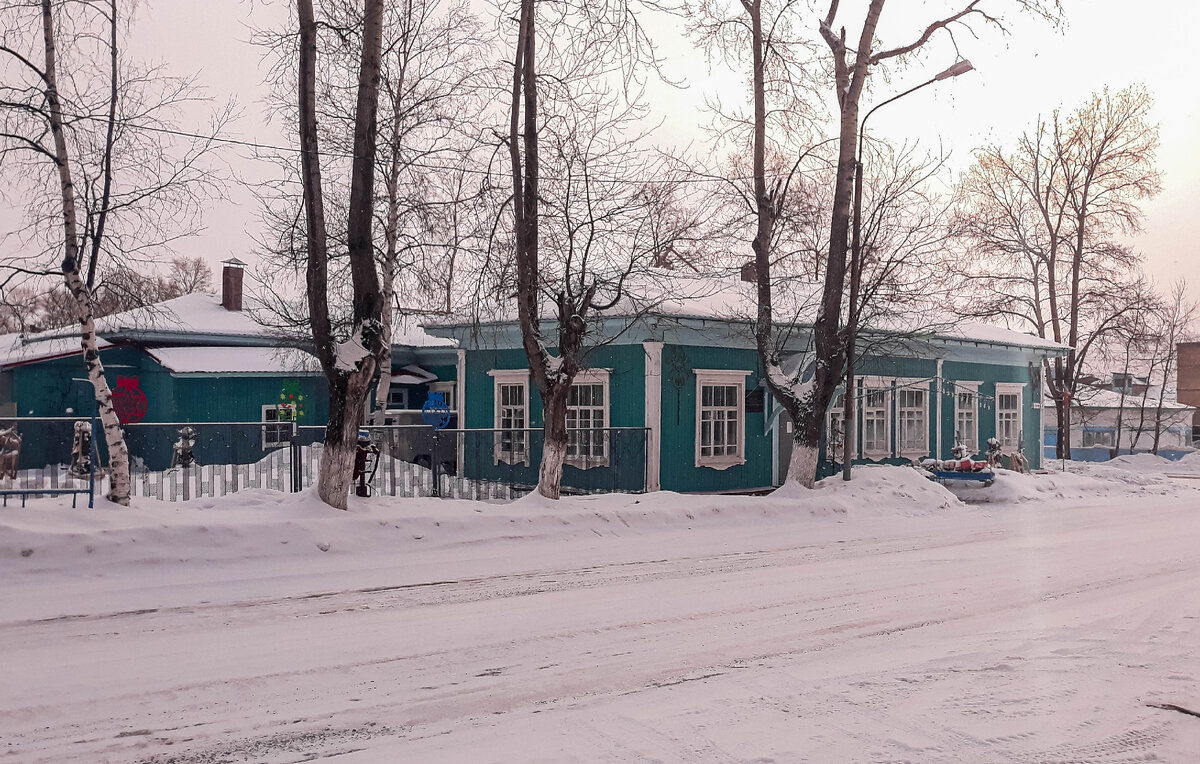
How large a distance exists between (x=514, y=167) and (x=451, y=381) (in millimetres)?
15209

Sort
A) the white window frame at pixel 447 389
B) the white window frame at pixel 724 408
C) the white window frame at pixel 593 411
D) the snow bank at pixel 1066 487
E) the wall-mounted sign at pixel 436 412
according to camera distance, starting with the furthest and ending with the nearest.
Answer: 1. the white window frame at pixel 447 389
2. the wall-mounted sign at pixel 436 412
3. the snow bank at pixel 1066 487
4. the white window frame at pixel 724 408
5. the white window frame at pixel 593 411

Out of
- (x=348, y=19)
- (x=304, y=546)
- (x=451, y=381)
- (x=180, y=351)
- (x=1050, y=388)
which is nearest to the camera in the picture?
(x=304, y=546)

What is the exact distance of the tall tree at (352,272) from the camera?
1280 centimetres

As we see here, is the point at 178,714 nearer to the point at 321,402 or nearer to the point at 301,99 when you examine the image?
the point at 301,99

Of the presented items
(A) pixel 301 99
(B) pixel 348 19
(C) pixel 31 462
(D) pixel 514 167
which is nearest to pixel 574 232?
(D) pixel 514 167

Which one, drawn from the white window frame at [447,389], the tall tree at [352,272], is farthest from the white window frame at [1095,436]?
the tall tree at [352,272]

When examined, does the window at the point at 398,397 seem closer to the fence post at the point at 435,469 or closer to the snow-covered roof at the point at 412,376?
the snow-covered roof at the point at 412,376

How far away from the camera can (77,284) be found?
11836 millimetres

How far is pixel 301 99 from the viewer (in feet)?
42.8

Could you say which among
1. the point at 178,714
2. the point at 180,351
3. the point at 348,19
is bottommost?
the point at 178,714

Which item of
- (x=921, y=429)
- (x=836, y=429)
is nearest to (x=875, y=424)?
(x=836, y=429)

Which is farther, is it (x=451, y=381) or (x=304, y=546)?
(x=451, y=381)

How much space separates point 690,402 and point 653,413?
1105mm

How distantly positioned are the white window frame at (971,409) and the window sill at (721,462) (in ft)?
26.2
